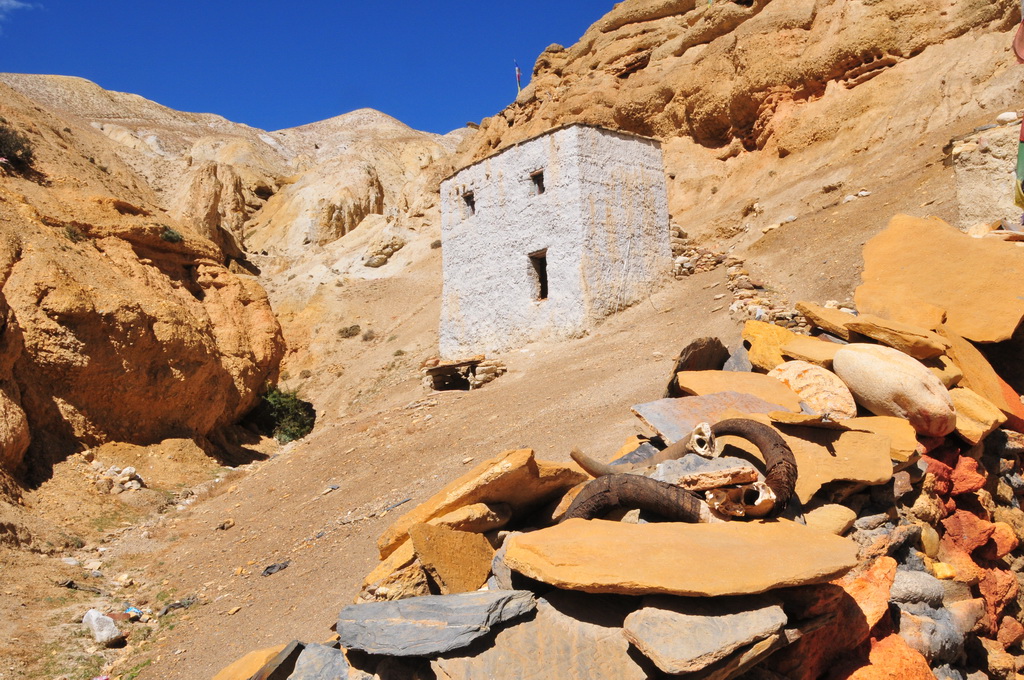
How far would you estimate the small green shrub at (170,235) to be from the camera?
15.1 metres

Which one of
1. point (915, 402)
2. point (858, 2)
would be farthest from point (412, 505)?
point (858, 2)

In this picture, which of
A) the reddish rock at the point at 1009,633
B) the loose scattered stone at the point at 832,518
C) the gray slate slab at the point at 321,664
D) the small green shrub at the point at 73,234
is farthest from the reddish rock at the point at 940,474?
the small green shrub at the point at 73,234

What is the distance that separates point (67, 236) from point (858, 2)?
21.1 meters

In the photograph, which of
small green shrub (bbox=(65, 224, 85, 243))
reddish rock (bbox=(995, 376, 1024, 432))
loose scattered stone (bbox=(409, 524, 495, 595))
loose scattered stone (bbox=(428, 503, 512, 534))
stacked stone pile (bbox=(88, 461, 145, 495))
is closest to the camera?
loose scattered stone (bbox=(409, 524, 495, 595))

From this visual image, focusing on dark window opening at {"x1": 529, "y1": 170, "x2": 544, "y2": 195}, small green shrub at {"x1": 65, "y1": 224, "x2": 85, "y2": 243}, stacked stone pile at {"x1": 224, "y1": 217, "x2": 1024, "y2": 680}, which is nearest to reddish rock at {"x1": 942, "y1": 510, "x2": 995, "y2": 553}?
stacked stone pile at {"x1": 224, "y1": 217, "x2": 1024, "y2": 680}

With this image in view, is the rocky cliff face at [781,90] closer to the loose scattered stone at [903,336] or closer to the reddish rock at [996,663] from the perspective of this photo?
the loose scattered stone at [903,336]

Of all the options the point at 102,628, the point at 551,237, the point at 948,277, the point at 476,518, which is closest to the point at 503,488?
the point at 476,518

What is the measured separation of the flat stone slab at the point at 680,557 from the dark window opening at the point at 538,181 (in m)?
11.6

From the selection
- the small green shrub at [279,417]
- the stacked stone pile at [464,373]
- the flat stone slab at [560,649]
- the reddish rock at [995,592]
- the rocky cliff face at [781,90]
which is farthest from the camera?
the rocky cliff face at [781,90]

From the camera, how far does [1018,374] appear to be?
7703mm

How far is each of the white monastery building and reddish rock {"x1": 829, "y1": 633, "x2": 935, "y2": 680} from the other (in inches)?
391

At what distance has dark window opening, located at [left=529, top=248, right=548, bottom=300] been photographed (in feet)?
48.6

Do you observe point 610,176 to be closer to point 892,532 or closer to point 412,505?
point 412,505

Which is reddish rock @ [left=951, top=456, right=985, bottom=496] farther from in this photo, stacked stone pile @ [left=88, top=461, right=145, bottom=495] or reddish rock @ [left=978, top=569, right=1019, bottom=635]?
stacked stone pile @ [left=88, top=461, right=145, bottom=495]
